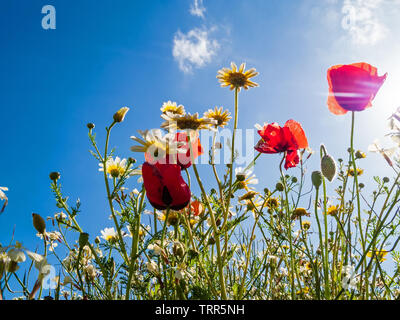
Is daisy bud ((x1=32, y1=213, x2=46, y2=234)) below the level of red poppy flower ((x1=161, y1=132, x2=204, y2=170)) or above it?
below

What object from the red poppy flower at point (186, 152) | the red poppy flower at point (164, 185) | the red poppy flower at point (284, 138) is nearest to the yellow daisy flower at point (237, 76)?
the red poppy flower at point (284, 138)

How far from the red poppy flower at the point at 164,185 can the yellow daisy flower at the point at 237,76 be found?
63 cm

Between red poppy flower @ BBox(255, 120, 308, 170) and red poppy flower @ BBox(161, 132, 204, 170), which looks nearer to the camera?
red poppy flower @ BBox(161, 132, 204, 170)

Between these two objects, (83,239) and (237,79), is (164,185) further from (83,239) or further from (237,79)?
(237,79)

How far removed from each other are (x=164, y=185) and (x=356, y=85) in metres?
0.69

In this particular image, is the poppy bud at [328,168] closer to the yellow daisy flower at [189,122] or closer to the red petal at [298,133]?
the red petal at [298,133]

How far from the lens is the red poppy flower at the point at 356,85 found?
39.7 inches

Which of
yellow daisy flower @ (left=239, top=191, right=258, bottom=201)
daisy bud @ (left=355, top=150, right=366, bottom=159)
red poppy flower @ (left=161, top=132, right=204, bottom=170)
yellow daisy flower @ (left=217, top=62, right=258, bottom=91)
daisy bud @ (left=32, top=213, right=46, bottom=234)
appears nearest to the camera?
daisy bud @ (left=32, top=213, right=46, bottom=234)

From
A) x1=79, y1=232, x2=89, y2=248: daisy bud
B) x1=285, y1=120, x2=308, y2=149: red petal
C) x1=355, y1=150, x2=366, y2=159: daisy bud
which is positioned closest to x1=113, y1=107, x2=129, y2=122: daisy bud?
x1=79, y1=232, x2=89, y2=248: daisy bud

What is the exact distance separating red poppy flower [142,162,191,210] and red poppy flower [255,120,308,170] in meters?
0.43

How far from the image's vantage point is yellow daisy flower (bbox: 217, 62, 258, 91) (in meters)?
1.34

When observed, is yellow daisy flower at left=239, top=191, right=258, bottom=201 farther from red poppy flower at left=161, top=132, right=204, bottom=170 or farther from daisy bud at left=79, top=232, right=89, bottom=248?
daisy bud at left=79, top=232, right=89, bottom=248
